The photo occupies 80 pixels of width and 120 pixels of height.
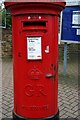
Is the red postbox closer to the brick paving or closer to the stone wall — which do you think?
the brick paving

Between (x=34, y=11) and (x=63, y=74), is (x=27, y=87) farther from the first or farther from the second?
(x=63, y=74)

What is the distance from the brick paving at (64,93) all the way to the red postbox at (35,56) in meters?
0.76

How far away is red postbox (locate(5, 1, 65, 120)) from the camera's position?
10.6 ft

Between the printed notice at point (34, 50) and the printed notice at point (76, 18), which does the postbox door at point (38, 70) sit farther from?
the printed notice at point (76, 18)

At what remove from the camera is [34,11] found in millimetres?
3209

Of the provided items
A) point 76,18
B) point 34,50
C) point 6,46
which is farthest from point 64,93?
point 6,46

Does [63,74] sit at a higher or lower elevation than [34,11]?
lower

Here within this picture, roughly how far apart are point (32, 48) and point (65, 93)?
2.22 meters

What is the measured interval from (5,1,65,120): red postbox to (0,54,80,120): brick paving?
0.76m

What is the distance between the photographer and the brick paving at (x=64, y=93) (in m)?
4.30

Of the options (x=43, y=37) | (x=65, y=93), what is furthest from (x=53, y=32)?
(x=65, y=93)

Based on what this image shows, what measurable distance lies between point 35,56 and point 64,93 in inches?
85.4

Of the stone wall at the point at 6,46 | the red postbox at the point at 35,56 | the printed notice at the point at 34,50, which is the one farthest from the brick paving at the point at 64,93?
the stone wall at the point at 6,46

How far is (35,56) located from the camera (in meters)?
3.32
